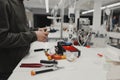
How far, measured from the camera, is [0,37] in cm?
96

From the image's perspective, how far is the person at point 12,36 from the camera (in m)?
0.99

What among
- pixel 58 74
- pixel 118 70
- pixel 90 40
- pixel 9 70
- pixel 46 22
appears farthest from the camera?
pixel 46 22

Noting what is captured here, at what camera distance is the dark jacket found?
99 cm

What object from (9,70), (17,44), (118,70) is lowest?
(9,70)

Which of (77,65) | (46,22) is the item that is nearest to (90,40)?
(77,65)

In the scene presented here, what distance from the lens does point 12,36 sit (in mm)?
1011

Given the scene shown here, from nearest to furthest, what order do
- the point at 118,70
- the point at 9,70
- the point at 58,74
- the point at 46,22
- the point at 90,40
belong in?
the point at 118,70 < the point at 58,74 < the point at 9,70 < the point at 90,40 < the point at 46,22

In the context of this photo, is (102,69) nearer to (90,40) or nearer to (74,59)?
(74,59)

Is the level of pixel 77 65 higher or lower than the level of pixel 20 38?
lower

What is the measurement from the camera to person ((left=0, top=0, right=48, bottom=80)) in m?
0.99

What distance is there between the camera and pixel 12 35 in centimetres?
102

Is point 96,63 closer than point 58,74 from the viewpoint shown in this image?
No

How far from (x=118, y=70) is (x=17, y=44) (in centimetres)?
69

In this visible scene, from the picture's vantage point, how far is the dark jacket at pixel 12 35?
3.26 feet
